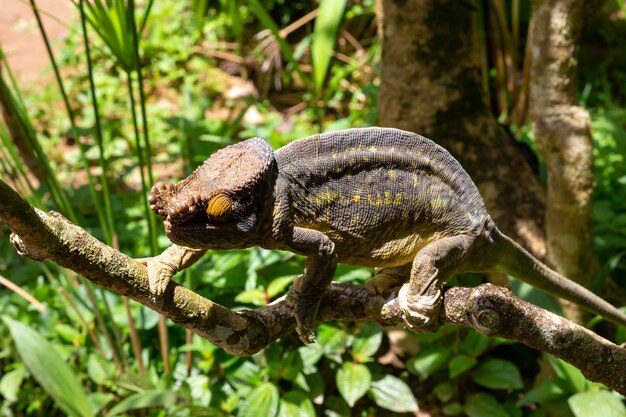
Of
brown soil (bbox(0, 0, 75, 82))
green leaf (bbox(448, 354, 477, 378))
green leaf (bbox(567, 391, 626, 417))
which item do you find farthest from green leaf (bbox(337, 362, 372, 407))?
brown soil (bbox(0, 0, 75, 82))

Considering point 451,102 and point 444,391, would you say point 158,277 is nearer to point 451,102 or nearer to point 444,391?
point 444,391

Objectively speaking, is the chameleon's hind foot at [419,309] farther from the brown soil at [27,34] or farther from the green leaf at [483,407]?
the brown soil at [27,34]

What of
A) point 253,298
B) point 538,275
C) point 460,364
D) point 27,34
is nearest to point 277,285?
point 253,298

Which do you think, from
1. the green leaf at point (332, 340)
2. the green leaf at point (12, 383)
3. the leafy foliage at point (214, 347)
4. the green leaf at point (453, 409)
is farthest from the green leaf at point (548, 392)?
the green leaf at point (12, 383)

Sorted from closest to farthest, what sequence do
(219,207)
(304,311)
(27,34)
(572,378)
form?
(219,207) < (304,311) < (572,378) < (27,34)

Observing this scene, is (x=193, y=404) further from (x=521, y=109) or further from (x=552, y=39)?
(x=521, y=109)

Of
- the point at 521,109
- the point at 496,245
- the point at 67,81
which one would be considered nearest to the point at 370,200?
the point at 496,245

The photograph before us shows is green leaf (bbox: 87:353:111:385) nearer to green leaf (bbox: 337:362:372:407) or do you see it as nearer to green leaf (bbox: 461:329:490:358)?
green leaf (bbox: 337:362:372:407)
